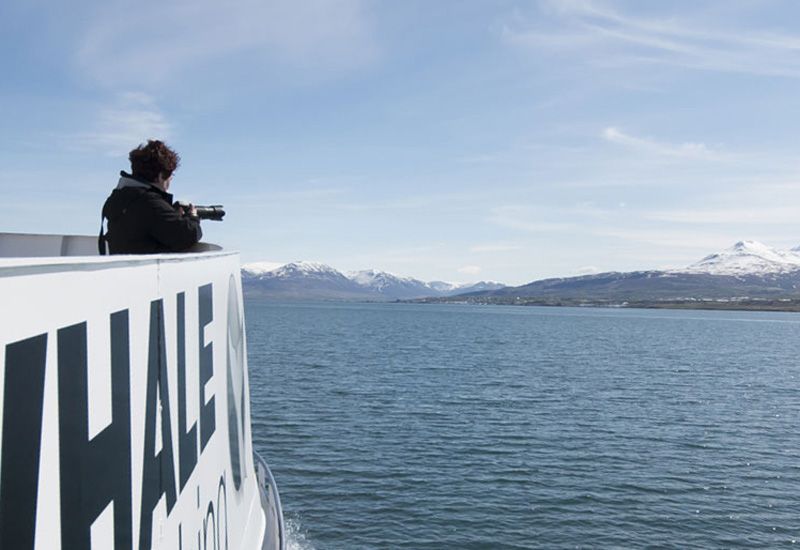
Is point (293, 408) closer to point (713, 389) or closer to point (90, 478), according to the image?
point (713, 389)

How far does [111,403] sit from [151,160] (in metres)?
2.77

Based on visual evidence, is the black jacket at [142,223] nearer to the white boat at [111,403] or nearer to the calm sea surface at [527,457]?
the white boat at [111,403]

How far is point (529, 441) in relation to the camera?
28.4 m

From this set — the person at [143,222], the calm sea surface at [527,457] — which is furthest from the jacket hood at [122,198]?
the calm sea surface at [527,457]

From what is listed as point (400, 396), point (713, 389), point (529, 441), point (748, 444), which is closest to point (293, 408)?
point (400, 396)

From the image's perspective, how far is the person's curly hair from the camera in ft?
16.0

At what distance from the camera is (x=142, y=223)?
4477 mm

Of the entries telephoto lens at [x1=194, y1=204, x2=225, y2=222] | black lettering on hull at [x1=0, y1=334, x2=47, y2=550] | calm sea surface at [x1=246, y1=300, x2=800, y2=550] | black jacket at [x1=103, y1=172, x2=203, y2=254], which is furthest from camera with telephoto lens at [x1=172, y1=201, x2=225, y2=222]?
calm sea surface at [x1=246, y1=300, x2=800, y2=550]

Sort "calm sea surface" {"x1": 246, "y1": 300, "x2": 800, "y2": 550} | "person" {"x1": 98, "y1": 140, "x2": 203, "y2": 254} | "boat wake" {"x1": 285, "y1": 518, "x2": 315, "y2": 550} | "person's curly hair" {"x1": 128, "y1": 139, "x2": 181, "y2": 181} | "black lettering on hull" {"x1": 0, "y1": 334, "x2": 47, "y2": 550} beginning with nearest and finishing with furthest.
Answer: "black lettering on hull" {"x1": 0, "y1": 334, "x2": 47, "y2": 550} < "person" {"x1": 98, "y1": 140, "x2": 203, "y2": 254} < "person's curly hair" {"x1": 128, "y1": 139, "x2": 181, "y2": 181} < "boat wake" {"x1": 285, "y1": 518, "x2": 315, "y2": 550} < "calm sea surface" {"x1": 246, "y1": 300, "x2": 800, "y2": 550}

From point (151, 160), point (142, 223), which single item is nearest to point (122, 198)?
point (142, 223)

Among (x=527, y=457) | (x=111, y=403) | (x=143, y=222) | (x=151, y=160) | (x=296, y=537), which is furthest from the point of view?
(x=527, y=457)

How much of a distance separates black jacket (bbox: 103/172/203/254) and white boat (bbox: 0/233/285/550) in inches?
10.1

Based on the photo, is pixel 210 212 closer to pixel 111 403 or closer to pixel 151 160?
pixel 151 160

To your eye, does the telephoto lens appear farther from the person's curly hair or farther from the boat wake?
the boat wake
